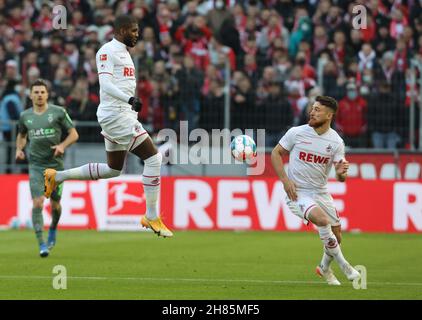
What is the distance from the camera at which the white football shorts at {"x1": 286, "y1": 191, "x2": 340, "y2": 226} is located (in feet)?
42.1

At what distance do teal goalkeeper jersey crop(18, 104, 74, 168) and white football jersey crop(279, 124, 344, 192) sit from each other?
5.34 metres

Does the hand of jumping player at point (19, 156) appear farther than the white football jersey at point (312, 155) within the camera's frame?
Yes

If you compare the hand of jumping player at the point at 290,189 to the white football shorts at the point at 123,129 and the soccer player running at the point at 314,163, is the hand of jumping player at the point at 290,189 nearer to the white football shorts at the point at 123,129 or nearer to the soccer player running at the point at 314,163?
the soccer player running at the point at 314,163

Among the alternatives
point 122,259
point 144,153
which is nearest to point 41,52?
point 122,259

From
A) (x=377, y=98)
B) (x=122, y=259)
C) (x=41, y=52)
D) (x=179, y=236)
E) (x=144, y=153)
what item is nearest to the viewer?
(x=144, y=153)

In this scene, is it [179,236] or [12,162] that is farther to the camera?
[12,162]

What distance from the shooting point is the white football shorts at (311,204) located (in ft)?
42.1

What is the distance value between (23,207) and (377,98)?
8.08 m

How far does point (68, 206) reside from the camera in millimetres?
23719

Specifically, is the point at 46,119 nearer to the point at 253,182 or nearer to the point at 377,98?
the point at 253,182

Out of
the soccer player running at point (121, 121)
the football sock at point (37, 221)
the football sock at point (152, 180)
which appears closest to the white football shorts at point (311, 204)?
the soccer player running at point (121, 121)

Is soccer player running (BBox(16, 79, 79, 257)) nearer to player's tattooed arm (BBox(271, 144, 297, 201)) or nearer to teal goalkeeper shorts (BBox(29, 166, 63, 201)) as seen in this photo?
teal goalkeeper shorts (BBox(29, 166, 63, 201))

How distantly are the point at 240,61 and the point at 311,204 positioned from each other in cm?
1169

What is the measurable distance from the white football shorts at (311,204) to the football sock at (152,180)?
178cm
